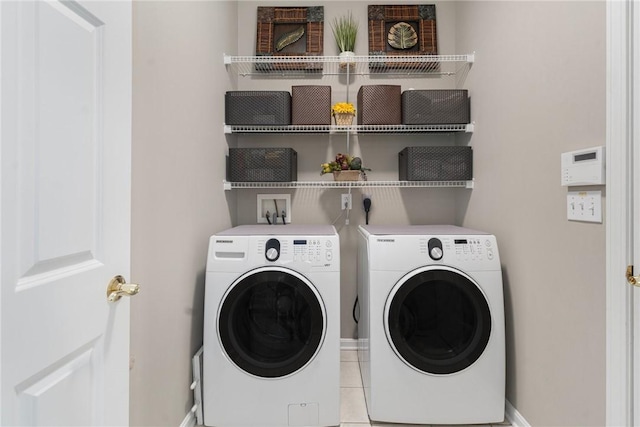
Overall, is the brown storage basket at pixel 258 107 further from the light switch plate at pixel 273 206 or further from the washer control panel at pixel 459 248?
the washer control panel at pixel 459 248

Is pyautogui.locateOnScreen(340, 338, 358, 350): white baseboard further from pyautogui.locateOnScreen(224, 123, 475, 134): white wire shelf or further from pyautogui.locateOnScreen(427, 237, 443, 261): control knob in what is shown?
pyautogui.locateOnScreen(224, 123, 475, 134): white wire shelf

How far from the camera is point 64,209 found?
2.12 feet

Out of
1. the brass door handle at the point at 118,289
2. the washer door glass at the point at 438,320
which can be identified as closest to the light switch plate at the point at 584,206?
the washer door glass at the point at 438,320

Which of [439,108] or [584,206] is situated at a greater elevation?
[439,108]

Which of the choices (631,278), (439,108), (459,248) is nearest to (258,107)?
(439,108)

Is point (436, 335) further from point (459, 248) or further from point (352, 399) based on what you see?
point (352, 399)

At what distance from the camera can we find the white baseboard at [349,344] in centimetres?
235

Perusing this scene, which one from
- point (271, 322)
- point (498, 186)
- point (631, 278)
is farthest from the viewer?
point (498, 186)

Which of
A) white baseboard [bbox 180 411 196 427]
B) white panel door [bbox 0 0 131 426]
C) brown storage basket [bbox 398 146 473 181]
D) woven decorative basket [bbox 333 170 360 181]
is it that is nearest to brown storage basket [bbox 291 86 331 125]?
woven decorative basket [bbox 333 170 360 181]

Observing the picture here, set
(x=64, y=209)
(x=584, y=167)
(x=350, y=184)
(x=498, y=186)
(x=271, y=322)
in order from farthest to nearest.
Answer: (x=350, y=184) → (x=498, y=186) → (x=271, y=322) → (x=584, y=167) → (x=64, y=209)

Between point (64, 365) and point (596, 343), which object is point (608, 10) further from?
point (64, 365)

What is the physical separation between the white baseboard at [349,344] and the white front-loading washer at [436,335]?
30.9 inches

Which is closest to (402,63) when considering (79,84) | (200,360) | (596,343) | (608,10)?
(608,10)

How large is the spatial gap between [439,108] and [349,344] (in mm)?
1745
